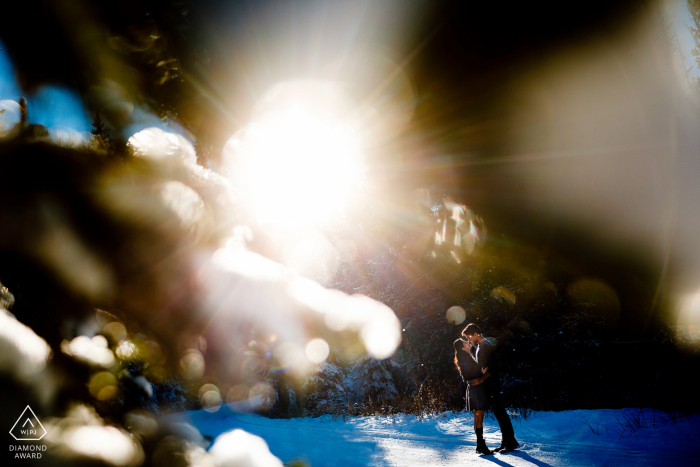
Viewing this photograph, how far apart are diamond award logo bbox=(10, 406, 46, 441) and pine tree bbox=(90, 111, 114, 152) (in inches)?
38.0

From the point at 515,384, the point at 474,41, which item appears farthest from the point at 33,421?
the point at 515,384

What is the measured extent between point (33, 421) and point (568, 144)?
5.53m

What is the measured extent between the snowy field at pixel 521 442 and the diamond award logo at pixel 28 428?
1.46 m

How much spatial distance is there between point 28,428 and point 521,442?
16.2 feet

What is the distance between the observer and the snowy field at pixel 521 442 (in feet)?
10.2

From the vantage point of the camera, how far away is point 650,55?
413 centimetres

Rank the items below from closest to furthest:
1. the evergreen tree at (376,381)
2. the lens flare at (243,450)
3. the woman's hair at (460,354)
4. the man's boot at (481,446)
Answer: the lens flare at (243,450)
the man's boot at (481,446)
the woman's hair at (460,354)
the evergreen tree at (376,381)

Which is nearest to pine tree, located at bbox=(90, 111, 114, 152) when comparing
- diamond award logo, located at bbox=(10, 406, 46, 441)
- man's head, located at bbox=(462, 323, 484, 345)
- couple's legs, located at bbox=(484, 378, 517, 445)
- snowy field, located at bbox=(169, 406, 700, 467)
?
diamond award logo, located at bbox=(10, 406, 46, 441)

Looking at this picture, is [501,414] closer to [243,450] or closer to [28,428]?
[243,450]

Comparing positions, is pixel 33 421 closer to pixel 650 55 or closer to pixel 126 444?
pixel 126 444

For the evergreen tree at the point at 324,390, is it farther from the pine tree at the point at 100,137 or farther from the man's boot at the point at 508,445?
the pine tree at the point at 100,137

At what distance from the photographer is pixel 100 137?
4.32 ft

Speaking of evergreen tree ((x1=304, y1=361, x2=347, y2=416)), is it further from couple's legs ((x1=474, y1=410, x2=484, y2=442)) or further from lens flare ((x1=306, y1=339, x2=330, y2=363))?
couple's legs ((x1=474, y1=410, x2=484, y2=442))

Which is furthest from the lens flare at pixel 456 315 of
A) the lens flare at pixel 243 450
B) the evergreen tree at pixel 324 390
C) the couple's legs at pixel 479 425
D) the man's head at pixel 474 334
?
the lens flare at pixel 243 450
